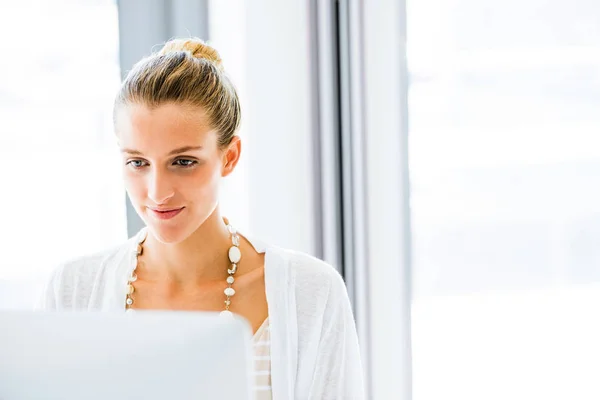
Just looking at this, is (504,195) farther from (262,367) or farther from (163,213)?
(163,213)

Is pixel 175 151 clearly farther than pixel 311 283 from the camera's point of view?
No

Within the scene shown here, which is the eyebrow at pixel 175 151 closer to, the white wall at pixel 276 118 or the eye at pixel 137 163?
the eye at pixel 137 163

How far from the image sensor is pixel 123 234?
8.24ft

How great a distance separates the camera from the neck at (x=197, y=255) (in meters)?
1.55

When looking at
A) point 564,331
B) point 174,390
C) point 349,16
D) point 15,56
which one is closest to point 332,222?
point 349,16

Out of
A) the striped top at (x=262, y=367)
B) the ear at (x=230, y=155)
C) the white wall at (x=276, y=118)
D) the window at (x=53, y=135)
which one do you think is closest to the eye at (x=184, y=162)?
the ear at (x=230, y=155)

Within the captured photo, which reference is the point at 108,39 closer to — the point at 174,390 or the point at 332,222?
Answer: the point at 332,222

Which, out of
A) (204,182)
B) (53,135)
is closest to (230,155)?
(204,182)

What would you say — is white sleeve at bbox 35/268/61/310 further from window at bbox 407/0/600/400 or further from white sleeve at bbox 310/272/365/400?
window at bbox 407/0/600/400

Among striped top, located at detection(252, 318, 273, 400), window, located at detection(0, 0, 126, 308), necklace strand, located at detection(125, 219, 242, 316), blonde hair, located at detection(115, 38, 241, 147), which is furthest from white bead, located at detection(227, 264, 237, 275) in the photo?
window, located at detection(0, 0, 126, 308)

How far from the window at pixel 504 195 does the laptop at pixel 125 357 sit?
953mm

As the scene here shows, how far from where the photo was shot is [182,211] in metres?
1.43

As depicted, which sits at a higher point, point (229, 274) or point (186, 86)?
point (186, 86)

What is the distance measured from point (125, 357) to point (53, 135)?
5.57 ft
